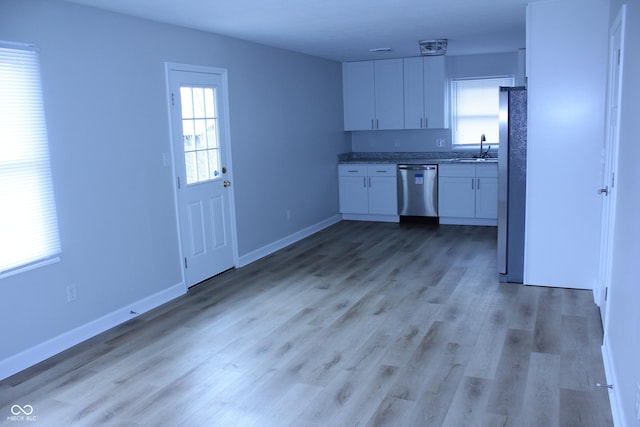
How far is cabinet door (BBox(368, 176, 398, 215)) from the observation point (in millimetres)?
7906

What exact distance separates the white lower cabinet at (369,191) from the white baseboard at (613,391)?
475cm

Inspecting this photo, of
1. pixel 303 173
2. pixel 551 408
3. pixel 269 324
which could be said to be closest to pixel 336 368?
pixel 269 324

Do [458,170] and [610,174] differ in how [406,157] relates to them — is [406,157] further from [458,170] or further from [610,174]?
[610,174]

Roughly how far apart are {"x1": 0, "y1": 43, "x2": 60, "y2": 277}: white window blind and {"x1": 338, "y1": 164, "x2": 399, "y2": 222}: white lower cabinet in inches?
200

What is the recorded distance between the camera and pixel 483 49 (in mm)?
7234

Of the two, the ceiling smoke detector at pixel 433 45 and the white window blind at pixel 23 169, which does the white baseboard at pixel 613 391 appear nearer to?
the white window blind at pixel 23 169

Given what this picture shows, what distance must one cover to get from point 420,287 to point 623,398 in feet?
7.98

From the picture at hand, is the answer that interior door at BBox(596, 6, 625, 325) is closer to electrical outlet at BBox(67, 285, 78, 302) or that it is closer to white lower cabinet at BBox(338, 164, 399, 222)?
electrical outlet at BBox(67, 285, 78, 302)

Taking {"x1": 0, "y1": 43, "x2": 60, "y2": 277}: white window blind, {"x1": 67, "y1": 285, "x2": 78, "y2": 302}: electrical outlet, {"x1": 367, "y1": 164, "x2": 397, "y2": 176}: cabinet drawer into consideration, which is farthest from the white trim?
{"x1": 0, "y1": 43, "x2": 60, "y2": 277}: white window blind

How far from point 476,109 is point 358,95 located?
178 cm

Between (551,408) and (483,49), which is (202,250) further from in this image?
(483,49)

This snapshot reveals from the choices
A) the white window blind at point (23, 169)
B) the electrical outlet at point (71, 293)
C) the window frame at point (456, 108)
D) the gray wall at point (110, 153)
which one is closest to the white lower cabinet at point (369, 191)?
the window frame at point (456, 108)

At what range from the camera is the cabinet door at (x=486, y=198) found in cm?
725

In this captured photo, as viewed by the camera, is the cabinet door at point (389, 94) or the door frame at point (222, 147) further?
the cabinet door at point (389, 94)
